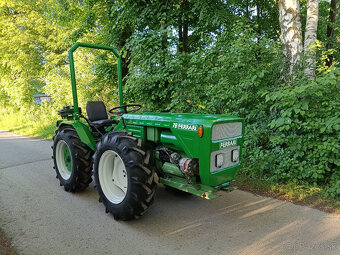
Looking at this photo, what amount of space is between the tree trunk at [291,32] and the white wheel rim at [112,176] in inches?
134

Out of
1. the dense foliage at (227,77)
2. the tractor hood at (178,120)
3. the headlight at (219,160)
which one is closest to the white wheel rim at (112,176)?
the tractor hood at (178,120)

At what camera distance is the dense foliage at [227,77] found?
3.74m

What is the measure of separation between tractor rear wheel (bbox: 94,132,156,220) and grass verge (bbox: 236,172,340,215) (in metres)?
1.83

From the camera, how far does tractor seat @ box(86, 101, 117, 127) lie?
12.8ft

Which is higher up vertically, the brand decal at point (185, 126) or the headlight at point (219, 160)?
the brand decal at point (185, 126)

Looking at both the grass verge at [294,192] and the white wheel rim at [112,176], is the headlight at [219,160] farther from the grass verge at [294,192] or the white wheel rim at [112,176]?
the grass verge at [294,192]

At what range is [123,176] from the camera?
3.15m

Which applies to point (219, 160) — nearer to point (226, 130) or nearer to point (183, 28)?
point (226, 130)

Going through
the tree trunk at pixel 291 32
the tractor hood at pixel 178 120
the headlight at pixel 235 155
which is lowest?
the headlight at pixel 235 155

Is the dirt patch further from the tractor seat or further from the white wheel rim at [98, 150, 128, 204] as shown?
the tractor seat

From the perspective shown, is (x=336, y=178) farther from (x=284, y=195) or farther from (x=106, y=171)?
(x=106, y=171)

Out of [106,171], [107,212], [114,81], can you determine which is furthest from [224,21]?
[107,212]

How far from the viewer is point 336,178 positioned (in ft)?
11.7

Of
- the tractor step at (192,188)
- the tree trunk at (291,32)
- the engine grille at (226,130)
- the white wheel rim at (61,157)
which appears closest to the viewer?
the tractor step at (192,188)
